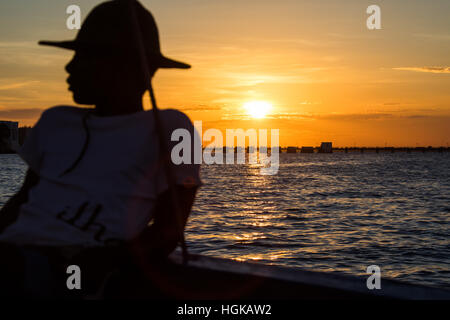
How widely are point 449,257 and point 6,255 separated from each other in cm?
1543

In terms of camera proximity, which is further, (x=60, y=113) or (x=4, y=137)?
(x=4, y=137)

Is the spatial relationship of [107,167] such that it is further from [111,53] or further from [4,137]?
[4,137]

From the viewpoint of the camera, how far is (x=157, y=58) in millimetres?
1941

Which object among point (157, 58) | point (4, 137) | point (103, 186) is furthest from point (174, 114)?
point (4, 137)

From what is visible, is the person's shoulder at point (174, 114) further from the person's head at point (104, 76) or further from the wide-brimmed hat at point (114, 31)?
the wide-brimmed hat at point (114, 31)

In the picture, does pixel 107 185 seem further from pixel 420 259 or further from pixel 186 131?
pixel 420 259

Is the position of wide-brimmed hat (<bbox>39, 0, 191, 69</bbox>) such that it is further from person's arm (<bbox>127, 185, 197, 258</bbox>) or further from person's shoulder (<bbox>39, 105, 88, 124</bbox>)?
person's arm (<bbox>127, 185, 197, 258</bbox>)

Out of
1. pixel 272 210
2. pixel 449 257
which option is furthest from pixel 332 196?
pixel 449 257

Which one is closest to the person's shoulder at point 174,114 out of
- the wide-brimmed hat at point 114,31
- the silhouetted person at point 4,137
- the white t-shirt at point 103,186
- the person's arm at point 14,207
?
the white t-shirt at point 103,186

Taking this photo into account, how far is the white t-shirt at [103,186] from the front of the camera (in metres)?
1.77

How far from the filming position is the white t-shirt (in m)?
1.77

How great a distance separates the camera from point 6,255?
6.05 feet

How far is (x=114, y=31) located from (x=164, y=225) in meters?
0.81

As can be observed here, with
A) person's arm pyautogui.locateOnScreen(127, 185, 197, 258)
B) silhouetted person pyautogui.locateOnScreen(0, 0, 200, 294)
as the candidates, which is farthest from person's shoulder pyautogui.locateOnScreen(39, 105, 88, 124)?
person's arm pyautogui.locateOnScreen(127, 185, 197, 258)
